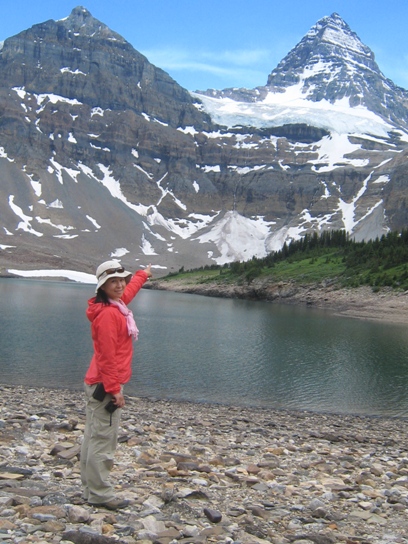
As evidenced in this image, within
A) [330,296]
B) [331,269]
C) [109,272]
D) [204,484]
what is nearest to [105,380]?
[109,272]

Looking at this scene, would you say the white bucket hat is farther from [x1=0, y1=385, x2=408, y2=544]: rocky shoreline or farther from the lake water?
the lake water

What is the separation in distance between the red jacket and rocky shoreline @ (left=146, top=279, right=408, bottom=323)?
226ft

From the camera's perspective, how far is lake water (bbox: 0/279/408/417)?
82.6ft

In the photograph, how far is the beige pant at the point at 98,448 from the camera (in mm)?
8078

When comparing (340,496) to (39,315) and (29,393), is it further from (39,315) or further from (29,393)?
(39,315)

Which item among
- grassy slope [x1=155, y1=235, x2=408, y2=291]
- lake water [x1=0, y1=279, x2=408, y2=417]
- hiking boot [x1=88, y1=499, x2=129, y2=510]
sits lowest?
lake water [x1=0, y1=279, x2=408, y2=417]

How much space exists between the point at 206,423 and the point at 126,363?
9312 mm

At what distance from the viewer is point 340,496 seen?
956cm

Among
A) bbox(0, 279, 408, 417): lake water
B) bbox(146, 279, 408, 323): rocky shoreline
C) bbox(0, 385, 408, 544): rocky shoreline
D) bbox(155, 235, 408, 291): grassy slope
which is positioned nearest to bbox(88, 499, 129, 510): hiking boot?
bbox(0, 385, 408, 544): rocky shoreline

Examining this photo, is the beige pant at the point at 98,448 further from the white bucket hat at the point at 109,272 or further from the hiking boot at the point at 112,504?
the white bucket hat at the point at 109,272

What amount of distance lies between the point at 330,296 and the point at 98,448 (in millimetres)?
88820

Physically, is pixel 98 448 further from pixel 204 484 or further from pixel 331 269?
pixel 331 269

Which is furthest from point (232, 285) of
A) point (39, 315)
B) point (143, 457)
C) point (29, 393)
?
point (143, 457)

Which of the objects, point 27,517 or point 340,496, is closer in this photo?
point 27,517
